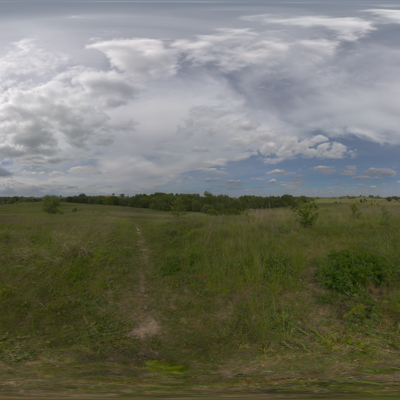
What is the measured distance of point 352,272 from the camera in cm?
606

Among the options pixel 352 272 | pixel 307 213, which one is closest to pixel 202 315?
pixel 352 272

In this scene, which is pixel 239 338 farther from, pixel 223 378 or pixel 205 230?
pixel 205 230

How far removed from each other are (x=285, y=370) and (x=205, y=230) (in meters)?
7.40

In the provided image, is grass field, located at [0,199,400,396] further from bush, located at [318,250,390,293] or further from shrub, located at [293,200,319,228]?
shrub, located at [293,200,319,228]

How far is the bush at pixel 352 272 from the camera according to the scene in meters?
5.87

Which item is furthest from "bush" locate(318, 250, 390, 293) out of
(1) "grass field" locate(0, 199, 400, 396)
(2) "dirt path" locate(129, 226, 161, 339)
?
(2) "dirt path" locate(129, 226, 161, 339)

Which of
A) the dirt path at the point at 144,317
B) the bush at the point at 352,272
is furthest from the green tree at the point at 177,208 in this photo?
the bush at the point at 352,272

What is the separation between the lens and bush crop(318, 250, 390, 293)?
5867mm

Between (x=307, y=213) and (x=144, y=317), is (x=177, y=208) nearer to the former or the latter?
(x=307, y=213)

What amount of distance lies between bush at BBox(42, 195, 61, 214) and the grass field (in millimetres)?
20350

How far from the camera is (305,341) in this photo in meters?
4.44

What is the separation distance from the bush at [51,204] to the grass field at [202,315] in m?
20.3

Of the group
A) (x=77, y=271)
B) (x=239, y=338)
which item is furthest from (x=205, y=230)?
(x=239, y=338)

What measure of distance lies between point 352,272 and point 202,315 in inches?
148
